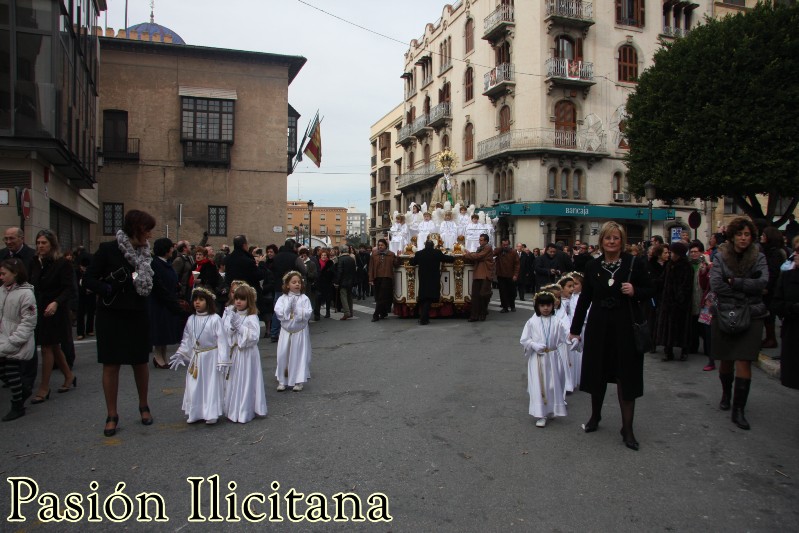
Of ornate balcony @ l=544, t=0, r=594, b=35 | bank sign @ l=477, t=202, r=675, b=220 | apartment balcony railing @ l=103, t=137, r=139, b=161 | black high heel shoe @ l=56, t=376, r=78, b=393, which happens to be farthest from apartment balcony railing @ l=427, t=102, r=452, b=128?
black high heel shoe @ l=56, t=376, r=78, b=393

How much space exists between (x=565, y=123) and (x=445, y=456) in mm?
33561

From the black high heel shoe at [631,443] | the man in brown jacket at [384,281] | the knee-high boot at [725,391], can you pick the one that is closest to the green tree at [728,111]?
the man in brown jacket at [384,281]

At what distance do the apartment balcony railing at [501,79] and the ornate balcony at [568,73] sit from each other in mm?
2172

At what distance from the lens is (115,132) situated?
102 ft

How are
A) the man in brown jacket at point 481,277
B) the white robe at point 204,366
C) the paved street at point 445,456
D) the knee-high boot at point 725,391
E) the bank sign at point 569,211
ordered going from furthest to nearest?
the bank sign at point 569,211 → the man in brown jacket at point 481,277 → the knee-high boot at point 725,391 → the white robe at point 204,366 → the paved street at point 445,456

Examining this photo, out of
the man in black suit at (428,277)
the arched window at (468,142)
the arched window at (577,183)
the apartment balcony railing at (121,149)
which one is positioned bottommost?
the man in black suit at (428,277)

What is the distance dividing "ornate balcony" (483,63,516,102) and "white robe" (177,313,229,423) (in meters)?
32.5

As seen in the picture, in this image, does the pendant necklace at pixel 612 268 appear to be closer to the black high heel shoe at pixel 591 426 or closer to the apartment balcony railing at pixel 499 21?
the black high heel shoe at pixel 591 426

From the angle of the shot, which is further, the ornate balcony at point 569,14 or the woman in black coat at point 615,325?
the ornate balcony at point 569,14

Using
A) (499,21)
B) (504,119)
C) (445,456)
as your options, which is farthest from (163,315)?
(499,21)

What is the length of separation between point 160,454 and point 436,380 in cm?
385

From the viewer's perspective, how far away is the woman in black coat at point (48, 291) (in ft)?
23.0

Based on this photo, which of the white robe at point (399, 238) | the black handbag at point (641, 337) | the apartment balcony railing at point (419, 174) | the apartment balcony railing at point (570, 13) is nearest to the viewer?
the black handbag at point (641, 337)

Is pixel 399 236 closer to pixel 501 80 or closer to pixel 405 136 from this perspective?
pixel 501 80
